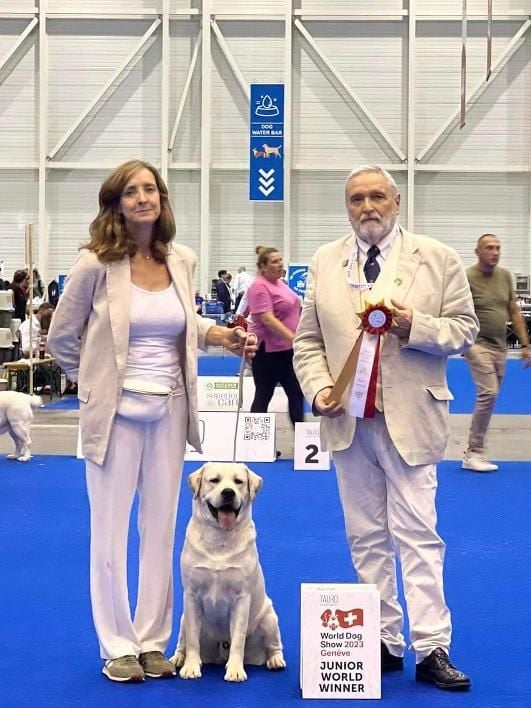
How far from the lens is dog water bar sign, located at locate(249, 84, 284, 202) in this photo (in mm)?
19859

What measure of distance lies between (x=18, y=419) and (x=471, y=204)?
53.7 ft

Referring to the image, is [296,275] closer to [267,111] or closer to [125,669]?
[267,111]

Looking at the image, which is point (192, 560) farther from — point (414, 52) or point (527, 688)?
point (414, 52)

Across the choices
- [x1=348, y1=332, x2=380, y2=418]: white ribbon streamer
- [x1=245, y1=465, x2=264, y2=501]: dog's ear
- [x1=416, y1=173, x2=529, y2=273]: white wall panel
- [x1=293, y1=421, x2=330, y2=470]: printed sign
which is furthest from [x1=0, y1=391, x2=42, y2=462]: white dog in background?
[x1=416, y1=173, x2=529, y2=273]: white wall panel

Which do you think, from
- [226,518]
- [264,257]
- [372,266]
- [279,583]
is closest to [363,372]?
[372,266]

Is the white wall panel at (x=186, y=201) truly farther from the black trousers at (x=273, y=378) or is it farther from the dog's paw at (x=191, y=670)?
the dog's paw at (x=191, y=670)

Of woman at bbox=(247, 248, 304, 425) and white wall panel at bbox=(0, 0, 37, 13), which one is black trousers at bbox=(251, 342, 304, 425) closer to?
woman at bbox=(247, 248, 304, 425)

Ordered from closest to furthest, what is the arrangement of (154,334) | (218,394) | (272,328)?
(154,334), (272,328), (218,394)

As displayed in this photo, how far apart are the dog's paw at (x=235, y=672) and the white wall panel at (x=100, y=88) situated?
65.8 ft

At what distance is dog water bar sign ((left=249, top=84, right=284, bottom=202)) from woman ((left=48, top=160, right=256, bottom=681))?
55.1 feet

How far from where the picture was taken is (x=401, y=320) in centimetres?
324

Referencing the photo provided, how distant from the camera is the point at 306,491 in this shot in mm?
6836

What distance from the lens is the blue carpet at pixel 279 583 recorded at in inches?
130

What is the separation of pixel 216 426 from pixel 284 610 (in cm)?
371
